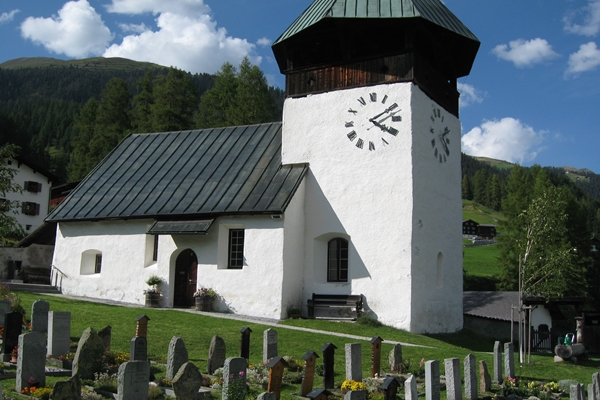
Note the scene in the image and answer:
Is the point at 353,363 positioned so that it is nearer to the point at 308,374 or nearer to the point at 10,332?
the point at 308,374

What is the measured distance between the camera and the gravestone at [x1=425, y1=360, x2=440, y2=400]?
895 centimetres

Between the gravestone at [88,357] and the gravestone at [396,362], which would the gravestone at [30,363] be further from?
the gravestone at [396,362]

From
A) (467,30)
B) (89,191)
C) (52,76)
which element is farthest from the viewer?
(52,76)

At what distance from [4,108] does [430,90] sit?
13620cm

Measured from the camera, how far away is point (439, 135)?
20984 millimetres

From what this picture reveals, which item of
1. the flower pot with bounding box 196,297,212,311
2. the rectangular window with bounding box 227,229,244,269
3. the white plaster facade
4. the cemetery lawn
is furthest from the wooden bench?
the white plaster facade

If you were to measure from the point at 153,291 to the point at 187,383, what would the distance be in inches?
497

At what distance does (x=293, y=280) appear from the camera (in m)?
19.5

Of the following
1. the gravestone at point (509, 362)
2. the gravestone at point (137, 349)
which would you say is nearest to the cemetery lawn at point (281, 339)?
the gravestone at point (137, 349)

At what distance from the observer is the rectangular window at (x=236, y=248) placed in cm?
2031

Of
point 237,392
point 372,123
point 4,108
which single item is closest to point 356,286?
point 372,123

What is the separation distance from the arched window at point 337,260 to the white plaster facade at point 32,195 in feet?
101

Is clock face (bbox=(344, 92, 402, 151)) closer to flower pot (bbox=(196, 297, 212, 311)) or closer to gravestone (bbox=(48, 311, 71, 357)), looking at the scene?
flower pot (bbox=(196, 297, 212, 311))

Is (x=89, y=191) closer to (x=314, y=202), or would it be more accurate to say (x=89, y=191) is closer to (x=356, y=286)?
(x=314, y=202)
